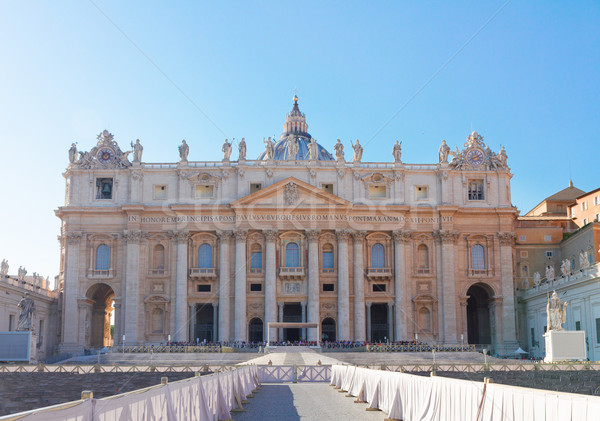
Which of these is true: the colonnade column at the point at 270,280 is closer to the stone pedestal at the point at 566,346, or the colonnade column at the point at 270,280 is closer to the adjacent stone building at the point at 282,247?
the adjacent stone building at the point at 282,247

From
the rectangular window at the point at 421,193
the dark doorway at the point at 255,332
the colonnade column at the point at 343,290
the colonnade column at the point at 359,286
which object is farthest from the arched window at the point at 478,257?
the dark doorway at the point at 255,332

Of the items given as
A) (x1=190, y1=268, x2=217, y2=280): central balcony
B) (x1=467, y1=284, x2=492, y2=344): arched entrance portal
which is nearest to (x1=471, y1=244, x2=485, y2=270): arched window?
(x1=467, y1=284, x2=492, y2=344): arched entrance portal

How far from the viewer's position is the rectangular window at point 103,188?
73.6m

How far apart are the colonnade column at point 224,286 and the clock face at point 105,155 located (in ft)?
45.4

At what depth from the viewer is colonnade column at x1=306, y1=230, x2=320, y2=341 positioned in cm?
6975

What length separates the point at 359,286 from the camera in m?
70.8

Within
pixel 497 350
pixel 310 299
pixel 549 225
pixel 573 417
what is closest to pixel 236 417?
pixel 573 417

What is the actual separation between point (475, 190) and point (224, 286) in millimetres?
27292

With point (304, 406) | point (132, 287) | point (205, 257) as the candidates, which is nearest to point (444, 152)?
point (205, 257)

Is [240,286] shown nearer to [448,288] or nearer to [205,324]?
[205,324]

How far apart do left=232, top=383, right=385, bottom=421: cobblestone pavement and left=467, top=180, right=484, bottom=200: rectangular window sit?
47759 millimetres

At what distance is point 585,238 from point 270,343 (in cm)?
2963

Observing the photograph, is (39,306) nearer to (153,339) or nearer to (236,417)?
(153,339)

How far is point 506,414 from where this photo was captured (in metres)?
11.6
